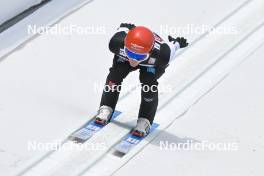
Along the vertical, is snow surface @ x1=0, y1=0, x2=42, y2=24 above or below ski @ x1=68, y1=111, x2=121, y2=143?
above

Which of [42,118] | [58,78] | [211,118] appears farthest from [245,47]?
[42,118]

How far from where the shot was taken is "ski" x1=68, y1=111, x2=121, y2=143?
7108 mm

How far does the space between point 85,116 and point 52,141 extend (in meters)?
0.58

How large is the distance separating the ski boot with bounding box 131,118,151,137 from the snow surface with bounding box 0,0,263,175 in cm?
15

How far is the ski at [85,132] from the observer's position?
23.3 feet

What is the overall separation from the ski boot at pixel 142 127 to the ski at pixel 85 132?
0.36 metres

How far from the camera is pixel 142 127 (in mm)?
7172

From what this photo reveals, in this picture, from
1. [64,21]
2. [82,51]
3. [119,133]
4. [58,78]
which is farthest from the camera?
[64,21]

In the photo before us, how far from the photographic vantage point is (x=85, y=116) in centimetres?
749

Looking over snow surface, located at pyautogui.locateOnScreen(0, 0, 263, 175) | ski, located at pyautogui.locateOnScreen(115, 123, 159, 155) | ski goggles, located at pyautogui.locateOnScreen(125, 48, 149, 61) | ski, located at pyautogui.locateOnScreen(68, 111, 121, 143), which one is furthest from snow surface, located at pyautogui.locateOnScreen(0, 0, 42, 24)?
ski goggles, located at pyautogui.locateOnScreen(125, 48, 149, 61)

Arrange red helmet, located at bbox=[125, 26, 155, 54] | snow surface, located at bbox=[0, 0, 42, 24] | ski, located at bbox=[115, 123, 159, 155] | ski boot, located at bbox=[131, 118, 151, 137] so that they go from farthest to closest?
snow surface, located at bbox=[0, 0, 42, 24], ski boot, located at bbox=[131, 118, 151, 137], ski, located at bbox=[115, 123, 159, 155], red helmet, located at bbox=[125, 26, 155, 54]

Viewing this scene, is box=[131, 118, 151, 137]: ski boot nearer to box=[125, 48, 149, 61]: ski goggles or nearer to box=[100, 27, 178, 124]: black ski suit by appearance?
box=[100, 27, 178, 124]: black ski suit

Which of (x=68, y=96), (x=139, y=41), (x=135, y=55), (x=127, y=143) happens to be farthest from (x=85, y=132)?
(x=139, y=41)

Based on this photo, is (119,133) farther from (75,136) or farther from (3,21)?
(3,21)
